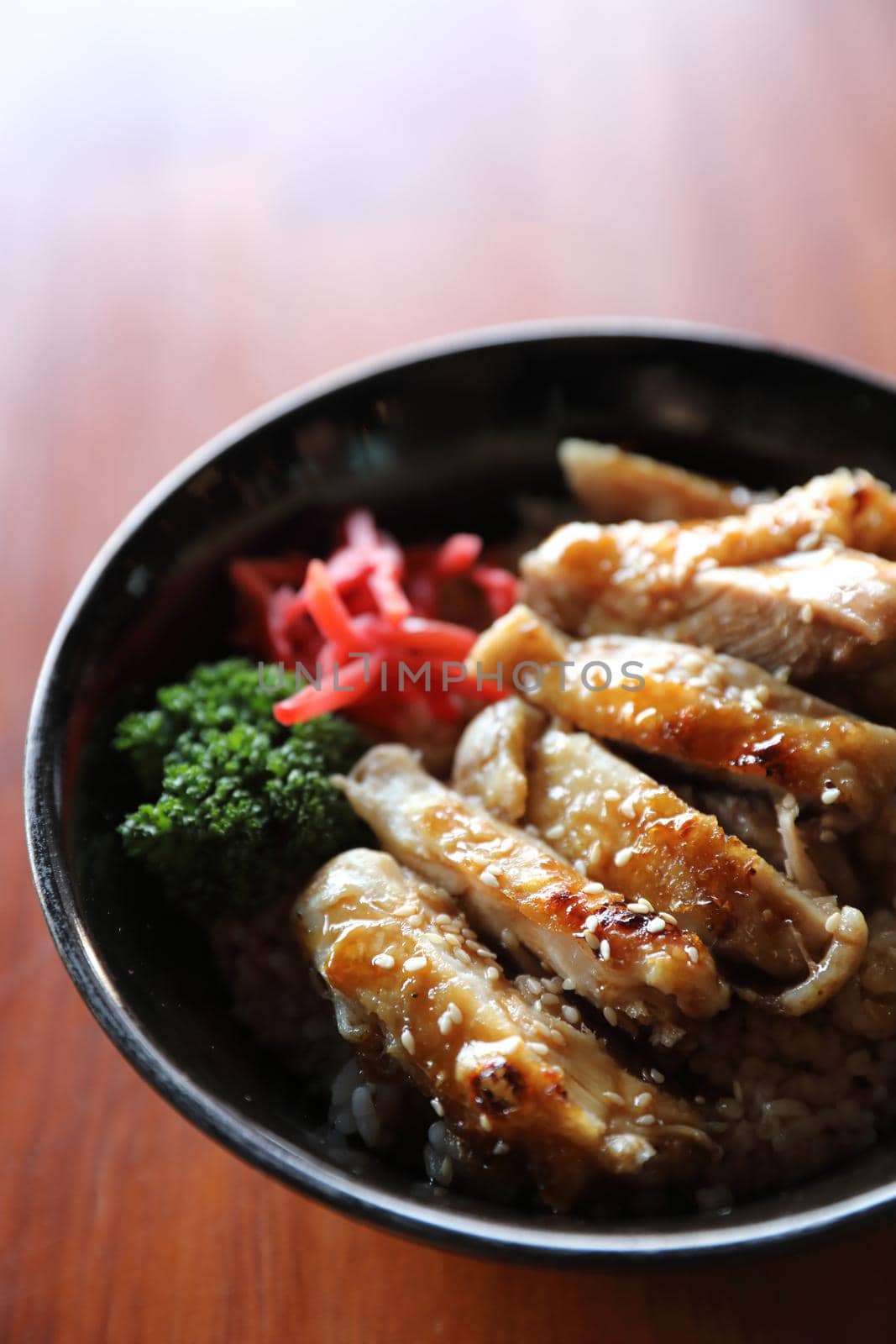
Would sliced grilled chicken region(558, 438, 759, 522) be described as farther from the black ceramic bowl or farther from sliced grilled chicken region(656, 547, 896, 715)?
sliced grilled chicken region(656, 547, 896, 715)

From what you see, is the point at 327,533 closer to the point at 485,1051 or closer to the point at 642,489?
the point at 642,489

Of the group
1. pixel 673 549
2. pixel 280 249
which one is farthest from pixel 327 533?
pixel 280 249

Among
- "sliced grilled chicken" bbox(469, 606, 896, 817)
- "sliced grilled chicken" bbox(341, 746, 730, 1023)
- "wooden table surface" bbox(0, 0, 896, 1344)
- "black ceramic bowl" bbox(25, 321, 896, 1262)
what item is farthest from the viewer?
"wooden table surface" bbox(0, 0, 896, 1344)

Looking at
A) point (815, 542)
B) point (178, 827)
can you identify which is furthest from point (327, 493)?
point (815, 542)

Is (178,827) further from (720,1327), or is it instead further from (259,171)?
(259,171)

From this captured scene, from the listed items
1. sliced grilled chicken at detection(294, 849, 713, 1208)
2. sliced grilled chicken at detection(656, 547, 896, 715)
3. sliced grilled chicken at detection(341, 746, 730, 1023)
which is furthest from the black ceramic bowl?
sliced grilled chicken at detection(656, 547, 896, 715)

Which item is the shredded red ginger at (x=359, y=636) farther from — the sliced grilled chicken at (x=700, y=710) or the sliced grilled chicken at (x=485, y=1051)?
the sliced grilled chicken at (x=485, y=1051)
